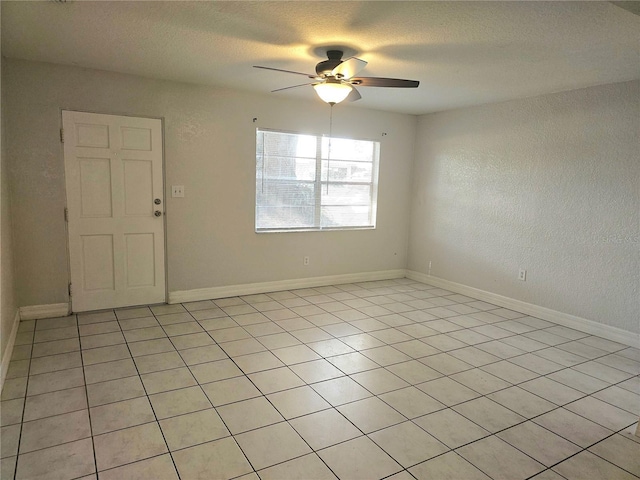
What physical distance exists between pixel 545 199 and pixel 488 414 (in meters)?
2.70

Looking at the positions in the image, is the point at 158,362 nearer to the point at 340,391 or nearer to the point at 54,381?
the point at 54,381

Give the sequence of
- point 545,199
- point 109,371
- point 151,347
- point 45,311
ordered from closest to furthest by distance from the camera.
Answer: point 109,371
point 151,347
point 45,311
point 545,199

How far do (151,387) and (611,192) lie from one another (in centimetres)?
422

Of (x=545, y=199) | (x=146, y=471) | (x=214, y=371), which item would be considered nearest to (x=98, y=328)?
(x=214, y=371)

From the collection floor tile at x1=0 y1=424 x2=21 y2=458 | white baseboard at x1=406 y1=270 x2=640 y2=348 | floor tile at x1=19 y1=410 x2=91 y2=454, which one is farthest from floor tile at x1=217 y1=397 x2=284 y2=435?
white baseboard at x1=406 y1=270 x2=640 y2=348

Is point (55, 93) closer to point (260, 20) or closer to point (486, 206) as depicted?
point (260, 20)

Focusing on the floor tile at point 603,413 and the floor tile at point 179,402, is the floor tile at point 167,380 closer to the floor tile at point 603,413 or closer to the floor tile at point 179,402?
the floor tile at point 179,402

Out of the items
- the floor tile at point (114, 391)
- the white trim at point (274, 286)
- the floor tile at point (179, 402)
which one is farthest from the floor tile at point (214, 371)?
the white trim at point (274, 286)

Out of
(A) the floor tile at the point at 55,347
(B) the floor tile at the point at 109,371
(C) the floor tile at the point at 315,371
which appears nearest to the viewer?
(B) the floor tile at the point at 109,371

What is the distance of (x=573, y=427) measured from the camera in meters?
2.37

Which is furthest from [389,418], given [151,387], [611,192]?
[611,192]

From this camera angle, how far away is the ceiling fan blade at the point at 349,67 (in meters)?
2.73

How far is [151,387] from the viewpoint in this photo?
2629mm

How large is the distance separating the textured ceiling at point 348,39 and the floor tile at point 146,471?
2461mm
